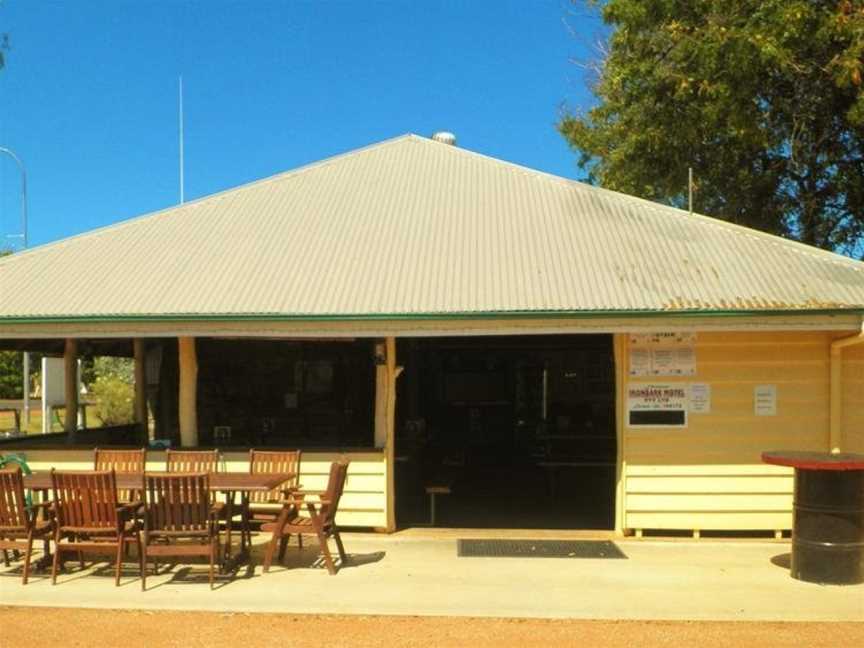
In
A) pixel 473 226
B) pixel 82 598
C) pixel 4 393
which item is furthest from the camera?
pixel 4 393

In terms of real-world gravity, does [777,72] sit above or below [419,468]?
above

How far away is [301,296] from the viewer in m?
10.1

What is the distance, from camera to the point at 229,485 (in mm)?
8148

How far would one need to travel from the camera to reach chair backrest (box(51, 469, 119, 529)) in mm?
7844

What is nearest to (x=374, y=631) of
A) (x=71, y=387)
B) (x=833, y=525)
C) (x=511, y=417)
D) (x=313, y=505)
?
(x=313, y=505)

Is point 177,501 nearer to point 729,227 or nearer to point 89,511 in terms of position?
point 89,511

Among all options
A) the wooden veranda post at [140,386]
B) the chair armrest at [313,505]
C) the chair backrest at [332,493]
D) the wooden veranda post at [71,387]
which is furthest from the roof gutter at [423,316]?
the wooden veranda post at [140,386]

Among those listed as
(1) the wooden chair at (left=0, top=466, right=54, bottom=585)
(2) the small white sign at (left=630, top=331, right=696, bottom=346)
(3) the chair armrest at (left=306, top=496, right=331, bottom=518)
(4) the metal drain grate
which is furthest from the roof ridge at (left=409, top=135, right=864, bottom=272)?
(1) the wooden chair at (left=0, top=466, right=54, bottom=585)

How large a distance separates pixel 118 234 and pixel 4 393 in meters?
32.8

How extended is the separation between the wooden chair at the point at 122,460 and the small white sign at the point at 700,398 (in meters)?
5.83

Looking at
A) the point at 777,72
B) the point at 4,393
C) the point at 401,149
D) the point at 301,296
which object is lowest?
the point at 4,393

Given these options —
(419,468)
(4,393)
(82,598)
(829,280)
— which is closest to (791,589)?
(829,280)

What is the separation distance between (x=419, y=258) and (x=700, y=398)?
356 centimetres

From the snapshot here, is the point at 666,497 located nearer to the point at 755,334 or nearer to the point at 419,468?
the point at 755,334
